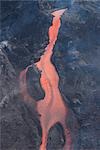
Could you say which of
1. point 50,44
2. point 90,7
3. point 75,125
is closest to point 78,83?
point 75,125

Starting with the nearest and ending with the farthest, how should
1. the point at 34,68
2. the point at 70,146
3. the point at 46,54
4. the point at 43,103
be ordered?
the point at 70,146 → the point at 43,103 → the point at 34,68 → the point at 46,54

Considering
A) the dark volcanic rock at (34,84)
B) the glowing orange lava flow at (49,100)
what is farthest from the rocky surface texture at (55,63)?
the glowing orange lava flow at (49,100)

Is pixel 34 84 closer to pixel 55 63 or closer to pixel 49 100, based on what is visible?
pixel 49 100

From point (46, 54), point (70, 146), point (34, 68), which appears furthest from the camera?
point (46, 54)

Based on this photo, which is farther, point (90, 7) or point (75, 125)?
point (90, 7)

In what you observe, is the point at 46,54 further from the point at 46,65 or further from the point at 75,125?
the point at 75,125

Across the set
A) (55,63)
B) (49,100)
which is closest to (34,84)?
(49,100)

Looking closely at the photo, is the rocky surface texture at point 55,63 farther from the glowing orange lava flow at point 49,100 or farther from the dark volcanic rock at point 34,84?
the glowing orange lava flow at point 49,100

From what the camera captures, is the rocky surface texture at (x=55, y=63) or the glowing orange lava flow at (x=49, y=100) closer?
the rocky surface texture at (x=55, y=63)
